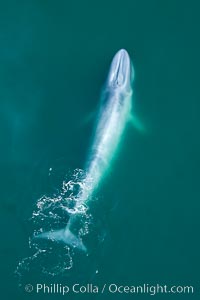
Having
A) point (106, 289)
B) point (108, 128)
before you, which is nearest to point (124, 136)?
point (108, 128)

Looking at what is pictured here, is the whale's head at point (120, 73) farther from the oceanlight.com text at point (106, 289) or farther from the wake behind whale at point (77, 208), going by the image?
the oceanlight.com text at point (106, 289)

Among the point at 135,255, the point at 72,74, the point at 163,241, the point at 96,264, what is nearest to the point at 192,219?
the point at 163,241

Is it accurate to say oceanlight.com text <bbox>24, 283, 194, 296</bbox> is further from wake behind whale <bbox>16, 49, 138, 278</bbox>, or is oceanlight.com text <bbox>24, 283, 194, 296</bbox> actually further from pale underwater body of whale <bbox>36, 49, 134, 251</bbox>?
pale underwater body of whale <bbox>36, 49, 134, 251</bbox>

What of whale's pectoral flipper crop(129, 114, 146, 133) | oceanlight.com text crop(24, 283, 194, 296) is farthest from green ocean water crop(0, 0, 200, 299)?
whale's pectoral flipper crop(129, 114, 146, 133)

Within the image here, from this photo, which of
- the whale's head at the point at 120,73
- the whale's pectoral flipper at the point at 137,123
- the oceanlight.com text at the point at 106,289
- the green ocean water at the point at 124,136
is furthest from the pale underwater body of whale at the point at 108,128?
the oceanlight.com text at the point at 106,289

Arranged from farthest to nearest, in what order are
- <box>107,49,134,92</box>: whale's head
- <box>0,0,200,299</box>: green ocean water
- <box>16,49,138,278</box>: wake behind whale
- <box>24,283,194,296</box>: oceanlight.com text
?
1. <box>107,49,134,92</box>: whale's head
2. <box>0,0,200,299</box>: green ocean water
3. <box>16,49,138,278</box>: wake behind whale
4. <box>24,283,194,296</box>: oceanlight.com text

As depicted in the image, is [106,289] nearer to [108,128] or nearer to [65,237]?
[65,237]
